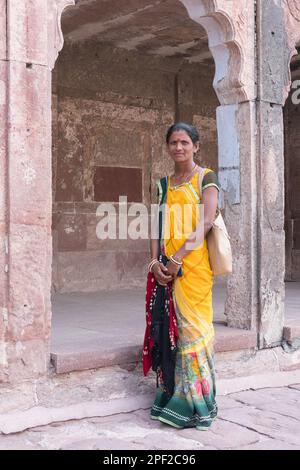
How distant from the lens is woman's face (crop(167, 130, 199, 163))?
3.93 metres

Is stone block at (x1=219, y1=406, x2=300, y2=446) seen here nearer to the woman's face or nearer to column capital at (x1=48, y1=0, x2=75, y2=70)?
the woman's face

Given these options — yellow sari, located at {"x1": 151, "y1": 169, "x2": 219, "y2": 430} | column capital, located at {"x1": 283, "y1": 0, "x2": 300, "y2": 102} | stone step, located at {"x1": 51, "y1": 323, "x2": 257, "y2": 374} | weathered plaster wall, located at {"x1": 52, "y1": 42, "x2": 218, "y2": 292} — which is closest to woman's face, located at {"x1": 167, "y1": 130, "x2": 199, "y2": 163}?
yellow sari, located at {"x1": 151, "y1": 169, "x2": 219, "y2": 430}

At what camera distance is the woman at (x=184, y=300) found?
3.89 metres

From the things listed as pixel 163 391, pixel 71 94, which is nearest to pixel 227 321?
pixel 163 391

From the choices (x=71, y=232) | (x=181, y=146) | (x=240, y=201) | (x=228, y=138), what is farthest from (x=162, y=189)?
(x=71, y=232)

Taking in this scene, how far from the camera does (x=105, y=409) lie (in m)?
4.22

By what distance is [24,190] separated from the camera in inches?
155

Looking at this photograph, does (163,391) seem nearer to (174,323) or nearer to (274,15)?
(174,323)

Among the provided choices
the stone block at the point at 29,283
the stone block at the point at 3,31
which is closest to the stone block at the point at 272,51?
the stone block at the point at 3,31

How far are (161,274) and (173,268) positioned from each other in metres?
0.08

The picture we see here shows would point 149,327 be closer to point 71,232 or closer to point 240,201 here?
point 240,201

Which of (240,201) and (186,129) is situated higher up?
(186,129)
